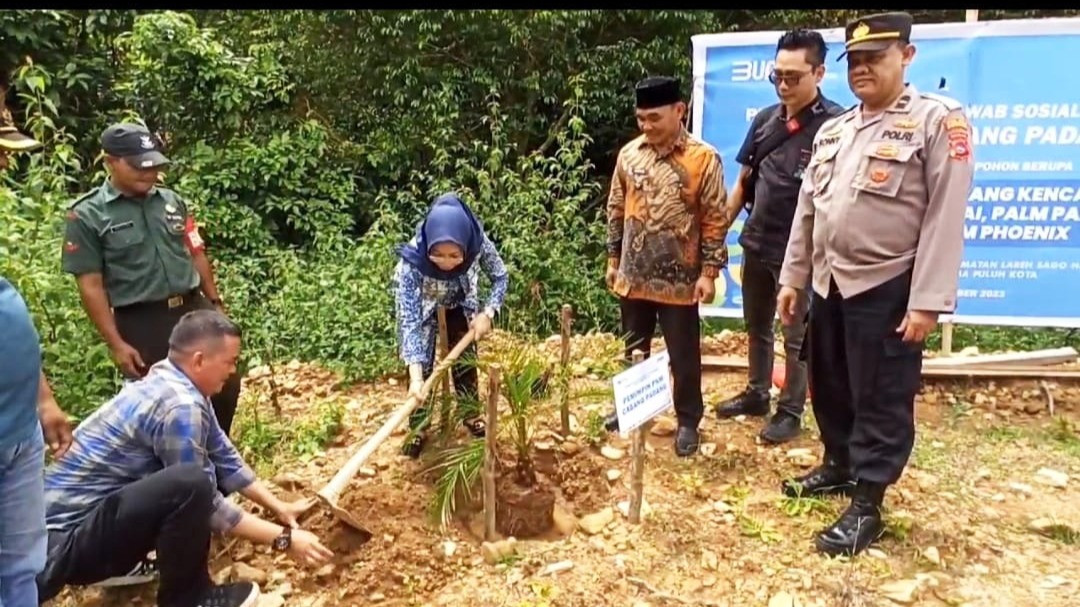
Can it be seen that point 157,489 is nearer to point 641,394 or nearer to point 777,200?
point 641,394

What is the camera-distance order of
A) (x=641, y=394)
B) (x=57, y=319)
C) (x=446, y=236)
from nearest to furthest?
(x=641, y=394) → (x=446, y=236) → (x=57, y=319)

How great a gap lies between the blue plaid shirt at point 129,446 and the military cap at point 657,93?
1967 mm

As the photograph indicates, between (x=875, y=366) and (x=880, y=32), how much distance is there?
42.5 inches

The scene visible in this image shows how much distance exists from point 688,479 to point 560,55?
18.2 feet

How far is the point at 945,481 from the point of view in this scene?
358 centimetres

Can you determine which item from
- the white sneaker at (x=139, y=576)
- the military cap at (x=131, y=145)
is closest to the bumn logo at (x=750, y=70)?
the military cap at (x=131, y=145)

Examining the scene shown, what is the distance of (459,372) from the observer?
362cm

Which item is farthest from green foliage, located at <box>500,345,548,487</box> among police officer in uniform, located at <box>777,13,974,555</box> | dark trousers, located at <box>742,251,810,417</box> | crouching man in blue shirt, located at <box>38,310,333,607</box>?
dark trousers, located at <box>742,251,810,417</box>

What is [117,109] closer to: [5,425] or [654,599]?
[5,425]

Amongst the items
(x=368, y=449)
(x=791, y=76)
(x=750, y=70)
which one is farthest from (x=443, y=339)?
(x=750, y=70)

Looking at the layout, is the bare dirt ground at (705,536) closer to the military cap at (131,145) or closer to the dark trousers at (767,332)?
the dark trousers at (767,332)

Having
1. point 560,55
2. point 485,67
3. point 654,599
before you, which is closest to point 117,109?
point 485,67

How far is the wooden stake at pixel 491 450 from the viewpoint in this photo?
2.78 metres

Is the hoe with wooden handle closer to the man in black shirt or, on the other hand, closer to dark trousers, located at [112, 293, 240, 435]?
dark trousers, located at [112, 293, 240, 435]
